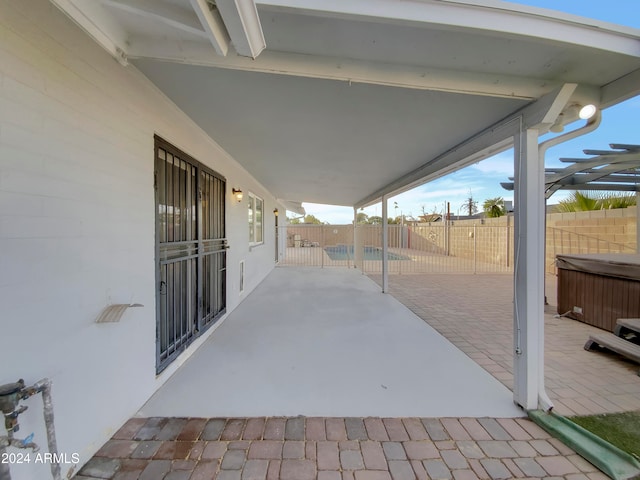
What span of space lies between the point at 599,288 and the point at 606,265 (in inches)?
14.9

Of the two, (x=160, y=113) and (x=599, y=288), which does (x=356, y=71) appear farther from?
(x=599, y=288)

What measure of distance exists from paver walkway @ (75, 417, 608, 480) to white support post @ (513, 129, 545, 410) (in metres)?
0.32

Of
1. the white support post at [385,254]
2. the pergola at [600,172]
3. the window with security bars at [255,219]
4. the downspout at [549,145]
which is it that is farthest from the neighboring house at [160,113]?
the window with security bars at [255,219]

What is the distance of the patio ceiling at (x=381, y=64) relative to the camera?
1.37 m

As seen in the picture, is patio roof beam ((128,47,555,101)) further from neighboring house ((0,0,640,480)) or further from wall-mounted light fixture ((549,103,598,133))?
wall-mounted light fixture ((549,103,598,133))

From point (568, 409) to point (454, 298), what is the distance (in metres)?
3.82

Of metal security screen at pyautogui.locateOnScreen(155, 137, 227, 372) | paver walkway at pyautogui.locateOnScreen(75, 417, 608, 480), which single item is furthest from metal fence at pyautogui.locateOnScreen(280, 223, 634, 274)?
paver walkway at pyautogui.locateOnScreen(75, 417, 608, 480)

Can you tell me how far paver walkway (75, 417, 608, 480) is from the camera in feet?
5.05

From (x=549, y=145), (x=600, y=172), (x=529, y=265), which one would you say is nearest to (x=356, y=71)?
(x=549, y=145)

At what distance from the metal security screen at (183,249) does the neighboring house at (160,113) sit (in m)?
0.03

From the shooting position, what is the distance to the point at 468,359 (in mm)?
2986

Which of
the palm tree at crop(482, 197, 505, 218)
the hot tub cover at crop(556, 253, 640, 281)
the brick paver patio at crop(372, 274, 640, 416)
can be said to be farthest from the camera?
the palm tree at crop(482, 197, 505, 218)

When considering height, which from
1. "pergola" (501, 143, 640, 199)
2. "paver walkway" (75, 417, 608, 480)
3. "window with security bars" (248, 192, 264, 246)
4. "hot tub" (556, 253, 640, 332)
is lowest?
"paver walkway" (75, 417, 608, 480)

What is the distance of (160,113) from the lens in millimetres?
2385
